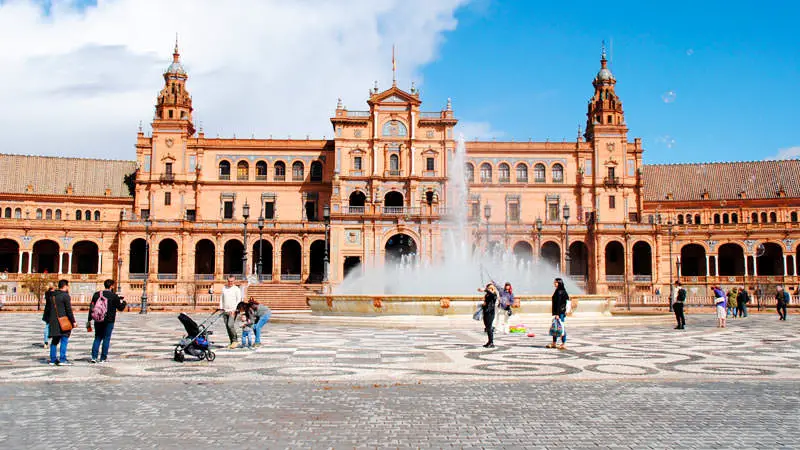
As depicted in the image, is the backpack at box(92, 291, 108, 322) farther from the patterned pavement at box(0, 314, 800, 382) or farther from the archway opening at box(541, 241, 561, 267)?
the archway opening at box(541, 241, 561, 267)

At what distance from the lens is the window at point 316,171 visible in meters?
73.9

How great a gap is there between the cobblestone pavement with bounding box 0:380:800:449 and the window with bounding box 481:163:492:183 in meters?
62.7

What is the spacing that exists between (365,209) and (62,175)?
3720 centimetres

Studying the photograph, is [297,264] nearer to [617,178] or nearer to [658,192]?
[617,178]

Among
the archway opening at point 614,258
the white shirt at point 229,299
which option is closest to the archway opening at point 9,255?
the archway opening at point 614,258

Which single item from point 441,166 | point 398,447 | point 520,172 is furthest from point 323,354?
point 520,172

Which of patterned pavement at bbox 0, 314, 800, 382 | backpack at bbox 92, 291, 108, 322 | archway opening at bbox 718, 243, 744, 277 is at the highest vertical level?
archway opening at bbox 718, 243, 744, 277

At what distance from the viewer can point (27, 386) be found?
474 inches

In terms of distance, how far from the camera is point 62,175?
7869 centimetres

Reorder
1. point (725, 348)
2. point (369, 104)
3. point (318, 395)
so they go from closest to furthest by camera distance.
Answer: point (318, 395) → point (725, 348) → point (369, 104)

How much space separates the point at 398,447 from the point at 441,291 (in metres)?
28.4

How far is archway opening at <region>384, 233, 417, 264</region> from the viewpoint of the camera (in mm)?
65625

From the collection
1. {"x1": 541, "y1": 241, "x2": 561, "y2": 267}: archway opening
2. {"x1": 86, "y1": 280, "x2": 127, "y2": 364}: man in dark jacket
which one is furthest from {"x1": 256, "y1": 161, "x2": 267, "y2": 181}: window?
{"x1": 86, "y1": 280, "x2": 127, "y2": 364}: man in dark jacket

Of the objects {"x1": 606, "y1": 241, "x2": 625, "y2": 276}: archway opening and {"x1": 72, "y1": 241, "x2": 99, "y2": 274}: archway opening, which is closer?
{"x1": 606, "y1": 241, "x2": 625, "y2": 276}: archway opening
